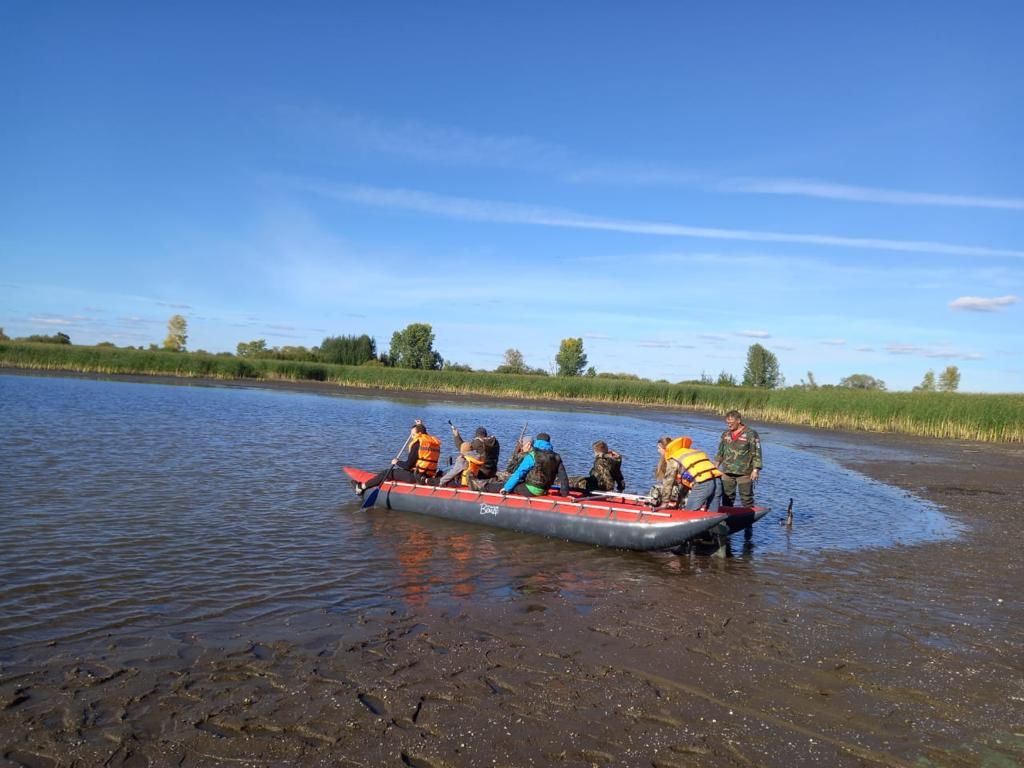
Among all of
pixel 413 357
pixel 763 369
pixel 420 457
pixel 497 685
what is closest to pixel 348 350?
pixel 413 357

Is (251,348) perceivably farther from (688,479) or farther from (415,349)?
(688,479)

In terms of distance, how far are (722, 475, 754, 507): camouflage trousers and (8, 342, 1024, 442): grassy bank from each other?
Answer: 24947mm

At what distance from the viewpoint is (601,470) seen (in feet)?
40.9

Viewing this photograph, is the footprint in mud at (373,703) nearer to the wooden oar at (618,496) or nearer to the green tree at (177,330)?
the wooden oar at (618,496)

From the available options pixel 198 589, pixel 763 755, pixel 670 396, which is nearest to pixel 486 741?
pixel 763 755

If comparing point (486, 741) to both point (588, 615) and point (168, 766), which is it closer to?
point (168, 766)

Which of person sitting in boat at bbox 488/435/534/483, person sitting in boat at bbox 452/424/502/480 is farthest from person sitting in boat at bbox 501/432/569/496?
person sitting in boat at bbox 452/424/502/480

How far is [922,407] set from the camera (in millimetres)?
33281

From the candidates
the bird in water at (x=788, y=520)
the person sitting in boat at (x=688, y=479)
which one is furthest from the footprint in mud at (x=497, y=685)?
the bird in water at (x=788, y=520)

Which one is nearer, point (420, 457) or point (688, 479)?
point (688, 479)

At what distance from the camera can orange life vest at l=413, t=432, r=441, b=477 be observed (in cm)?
1300

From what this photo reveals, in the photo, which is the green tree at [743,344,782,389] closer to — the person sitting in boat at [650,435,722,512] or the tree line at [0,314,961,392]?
the tree line at [0,314,961,392]

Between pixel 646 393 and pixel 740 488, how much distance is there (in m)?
44.3

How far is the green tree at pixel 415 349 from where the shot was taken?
79.1 meters
